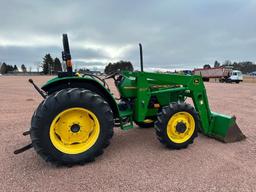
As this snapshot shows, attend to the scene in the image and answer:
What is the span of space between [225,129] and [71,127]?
9.60ft

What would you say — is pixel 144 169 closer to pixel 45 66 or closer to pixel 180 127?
pixel 180 127

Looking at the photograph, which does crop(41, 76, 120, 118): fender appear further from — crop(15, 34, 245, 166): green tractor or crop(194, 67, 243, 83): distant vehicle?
crop(194, 67, 243, 83): distant vehicle

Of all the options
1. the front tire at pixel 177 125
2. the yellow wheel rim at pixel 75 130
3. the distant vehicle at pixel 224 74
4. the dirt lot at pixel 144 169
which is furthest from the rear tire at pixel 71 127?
the distant vehicle at pixel 224 74

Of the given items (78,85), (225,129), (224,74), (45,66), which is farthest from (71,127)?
(45,66)

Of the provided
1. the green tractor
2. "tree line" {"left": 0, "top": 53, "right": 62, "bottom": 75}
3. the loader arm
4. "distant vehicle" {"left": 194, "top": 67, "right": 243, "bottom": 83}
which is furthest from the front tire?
"tree line" {"left": 0, "top": 53, "right": 62, "bottom": 75}

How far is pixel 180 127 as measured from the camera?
4.32 meters

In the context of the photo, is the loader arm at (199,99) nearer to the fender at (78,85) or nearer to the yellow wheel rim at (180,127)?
the yellow wheel rim at (180,127)

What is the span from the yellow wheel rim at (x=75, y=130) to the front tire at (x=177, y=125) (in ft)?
3.77

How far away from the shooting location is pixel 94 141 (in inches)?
148

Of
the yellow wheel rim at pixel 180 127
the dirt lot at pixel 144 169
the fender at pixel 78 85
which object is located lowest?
the dirt lot at pixel 144 169

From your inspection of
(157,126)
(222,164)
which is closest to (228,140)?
(222,164)

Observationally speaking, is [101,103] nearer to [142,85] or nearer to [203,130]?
[142,85]

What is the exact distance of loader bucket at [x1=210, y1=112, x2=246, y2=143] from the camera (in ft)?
15.6

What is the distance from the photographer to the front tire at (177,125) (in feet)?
13.9
